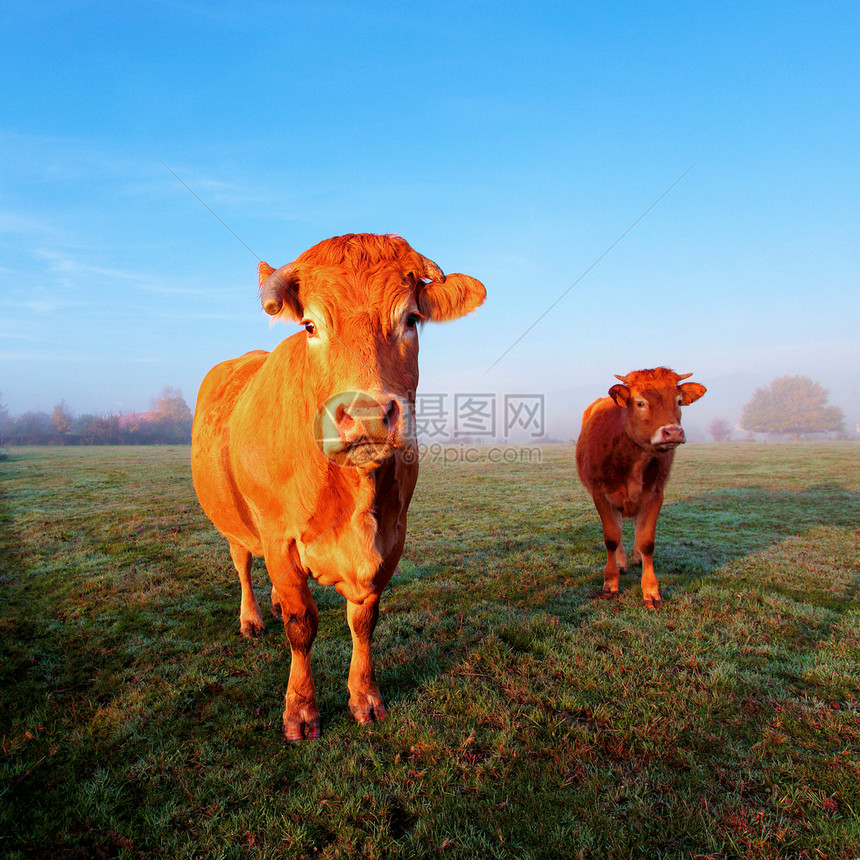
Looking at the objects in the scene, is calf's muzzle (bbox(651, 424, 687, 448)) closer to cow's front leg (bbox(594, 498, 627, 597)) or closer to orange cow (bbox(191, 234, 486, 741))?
cow's front leg (bbox(594, 498, 627, 597))

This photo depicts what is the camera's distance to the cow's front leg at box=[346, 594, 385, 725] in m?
3.85

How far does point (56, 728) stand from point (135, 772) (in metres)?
1.02

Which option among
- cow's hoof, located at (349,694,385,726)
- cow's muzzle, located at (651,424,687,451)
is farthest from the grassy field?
cow's muzzle, located at (651,424,687,451)

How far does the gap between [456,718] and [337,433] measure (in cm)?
267

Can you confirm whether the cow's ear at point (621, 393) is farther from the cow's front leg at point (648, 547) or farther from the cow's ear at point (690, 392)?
the cow's front leg at point (648, 547)

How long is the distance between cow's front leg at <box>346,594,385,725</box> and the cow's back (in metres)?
1.42

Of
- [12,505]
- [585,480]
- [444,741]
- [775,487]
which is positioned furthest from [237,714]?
[775,487]

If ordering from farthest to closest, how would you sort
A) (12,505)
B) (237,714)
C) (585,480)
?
(12,505), (585,480), (237,714)

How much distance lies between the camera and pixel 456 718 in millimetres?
3744

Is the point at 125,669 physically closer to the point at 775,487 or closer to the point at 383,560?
the point at 383,560

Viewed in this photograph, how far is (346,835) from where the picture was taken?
2.69 metres

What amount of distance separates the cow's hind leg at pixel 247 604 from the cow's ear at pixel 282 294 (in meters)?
3.55

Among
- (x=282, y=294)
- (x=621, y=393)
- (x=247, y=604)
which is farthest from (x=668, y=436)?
(x=247, y=604)

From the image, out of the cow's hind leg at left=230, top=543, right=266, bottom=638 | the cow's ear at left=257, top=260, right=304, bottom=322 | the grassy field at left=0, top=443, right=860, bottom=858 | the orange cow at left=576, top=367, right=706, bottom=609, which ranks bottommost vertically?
the grassy field at left=0, top=443, right=860, bottom=858
